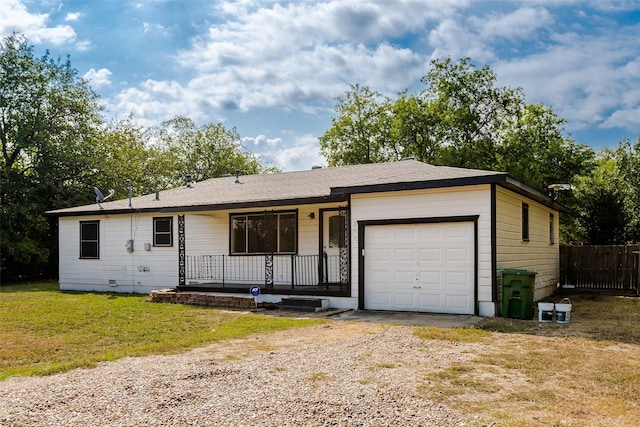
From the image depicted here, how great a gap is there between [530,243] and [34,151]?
814 inches

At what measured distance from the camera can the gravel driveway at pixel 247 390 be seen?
14.0 feet

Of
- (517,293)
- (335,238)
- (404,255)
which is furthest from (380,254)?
(517,293)

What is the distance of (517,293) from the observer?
9969 mm

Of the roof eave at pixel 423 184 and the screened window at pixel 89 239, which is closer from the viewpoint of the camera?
the roof eave at pixel 423 184

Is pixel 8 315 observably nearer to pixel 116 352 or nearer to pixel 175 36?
pixel 116 352

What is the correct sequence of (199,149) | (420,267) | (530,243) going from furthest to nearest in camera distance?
(199,149)
(530,243)
(420,267)

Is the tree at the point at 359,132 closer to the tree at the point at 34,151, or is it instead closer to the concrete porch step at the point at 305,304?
the tree at the point at 34,151

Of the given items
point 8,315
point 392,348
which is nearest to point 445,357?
point 392,348

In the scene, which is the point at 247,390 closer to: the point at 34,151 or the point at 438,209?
the point at 438,209

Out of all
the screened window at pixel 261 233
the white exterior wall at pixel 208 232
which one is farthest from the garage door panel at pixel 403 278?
the white exterior wall at pixel 208 232

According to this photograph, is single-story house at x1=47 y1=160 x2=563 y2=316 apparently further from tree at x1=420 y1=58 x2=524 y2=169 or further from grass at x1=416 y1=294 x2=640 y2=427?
tree at x1=420 y1=58 x2=524 y2=169

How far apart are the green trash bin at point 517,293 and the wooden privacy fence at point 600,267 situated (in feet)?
24.7

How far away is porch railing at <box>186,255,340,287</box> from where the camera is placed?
13.8 meters

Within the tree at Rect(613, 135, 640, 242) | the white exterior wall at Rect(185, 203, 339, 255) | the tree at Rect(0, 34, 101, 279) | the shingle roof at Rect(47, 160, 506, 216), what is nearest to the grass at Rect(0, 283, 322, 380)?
the white exterior wall at Rect(185, 203, 339, 255)
